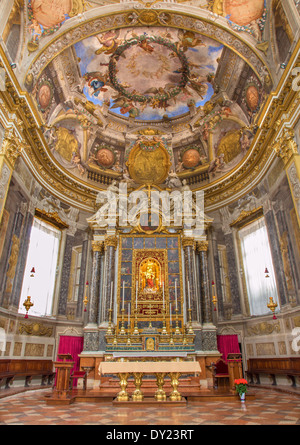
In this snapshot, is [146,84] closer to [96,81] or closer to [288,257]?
[96,81]

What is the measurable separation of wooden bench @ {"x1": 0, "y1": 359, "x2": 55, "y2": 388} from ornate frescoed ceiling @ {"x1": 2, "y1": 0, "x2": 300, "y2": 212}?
25.6 ft

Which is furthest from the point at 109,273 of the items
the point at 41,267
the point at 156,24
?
the point at 156,24

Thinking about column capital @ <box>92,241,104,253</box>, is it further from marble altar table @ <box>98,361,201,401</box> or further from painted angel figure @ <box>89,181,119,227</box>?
marble altar table @ <box>98,361,201,401</box>

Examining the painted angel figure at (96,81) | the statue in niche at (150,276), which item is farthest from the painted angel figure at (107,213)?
the painted angel figure at (96,81)

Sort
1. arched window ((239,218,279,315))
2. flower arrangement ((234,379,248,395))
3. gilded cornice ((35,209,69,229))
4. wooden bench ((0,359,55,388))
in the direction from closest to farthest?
flower arrangement ((234,379,248,395)), wooden bench ((0,359,55,388)), arched window ((239,218,279,315)), gilded cornice ((35,209,69,229))

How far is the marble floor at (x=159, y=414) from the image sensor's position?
502 cm

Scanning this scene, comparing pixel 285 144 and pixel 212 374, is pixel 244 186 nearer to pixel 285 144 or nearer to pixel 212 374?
pixel 285 144

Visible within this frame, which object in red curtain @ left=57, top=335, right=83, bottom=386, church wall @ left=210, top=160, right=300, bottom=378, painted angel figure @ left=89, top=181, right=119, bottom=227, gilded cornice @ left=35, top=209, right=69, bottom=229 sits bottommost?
red curtain @ left=57, top=335, right=83, bottom=386

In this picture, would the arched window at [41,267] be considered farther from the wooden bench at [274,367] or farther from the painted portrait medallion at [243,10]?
the painted portrait medallion at [243,10]

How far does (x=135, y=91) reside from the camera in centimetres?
1659

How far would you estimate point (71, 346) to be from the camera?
12.9 meters

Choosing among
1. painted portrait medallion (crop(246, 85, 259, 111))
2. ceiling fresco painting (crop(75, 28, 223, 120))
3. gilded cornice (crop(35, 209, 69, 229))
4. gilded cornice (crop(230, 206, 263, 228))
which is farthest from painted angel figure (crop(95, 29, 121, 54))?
gilded cornice (crop(230, 206, 263, 228))

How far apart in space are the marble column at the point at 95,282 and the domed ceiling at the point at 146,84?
154 inches

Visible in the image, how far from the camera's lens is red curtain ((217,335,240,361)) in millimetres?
12797
